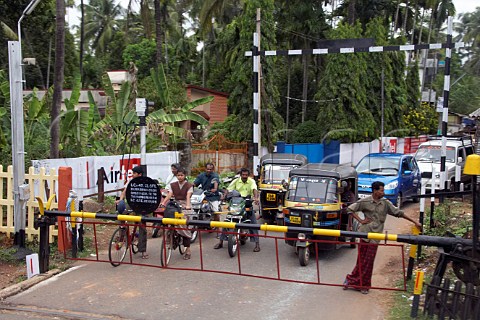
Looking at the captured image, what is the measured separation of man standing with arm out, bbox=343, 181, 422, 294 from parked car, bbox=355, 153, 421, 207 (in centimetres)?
744

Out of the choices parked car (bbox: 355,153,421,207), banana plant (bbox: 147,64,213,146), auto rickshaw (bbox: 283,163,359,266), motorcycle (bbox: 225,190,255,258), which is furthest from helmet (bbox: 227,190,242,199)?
banana plant (bbox: 147,64,213,146)

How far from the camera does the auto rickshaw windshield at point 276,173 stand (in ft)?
49.4

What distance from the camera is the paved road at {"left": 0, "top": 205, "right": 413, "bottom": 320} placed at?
7.58 meters

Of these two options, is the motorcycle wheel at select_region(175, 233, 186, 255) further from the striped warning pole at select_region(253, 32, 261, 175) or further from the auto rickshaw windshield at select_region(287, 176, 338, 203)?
the striped warning pole at select_region(253, 32, 261, 175)

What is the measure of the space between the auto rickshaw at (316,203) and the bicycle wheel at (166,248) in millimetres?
2325

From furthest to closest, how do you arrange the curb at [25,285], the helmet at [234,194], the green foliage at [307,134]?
the green foliage at [307,134]
the helmet at [234,194]
the curb at [25,285]

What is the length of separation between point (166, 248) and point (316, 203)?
→ 320 cm

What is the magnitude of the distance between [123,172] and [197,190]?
6.71m

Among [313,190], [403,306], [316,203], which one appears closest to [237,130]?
[313,190]

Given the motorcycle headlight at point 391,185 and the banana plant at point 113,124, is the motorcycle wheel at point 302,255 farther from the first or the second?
the banana plant at point 113,124

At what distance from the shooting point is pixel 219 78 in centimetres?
4522

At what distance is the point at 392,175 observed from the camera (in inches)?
669

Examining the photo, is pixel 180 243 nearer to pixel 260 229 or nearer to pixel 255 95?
pixel 260 229

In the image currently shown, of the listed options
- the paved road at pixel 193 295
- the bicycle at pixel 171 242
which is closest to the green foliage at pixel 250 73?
the bicycle at pixel 171 242
